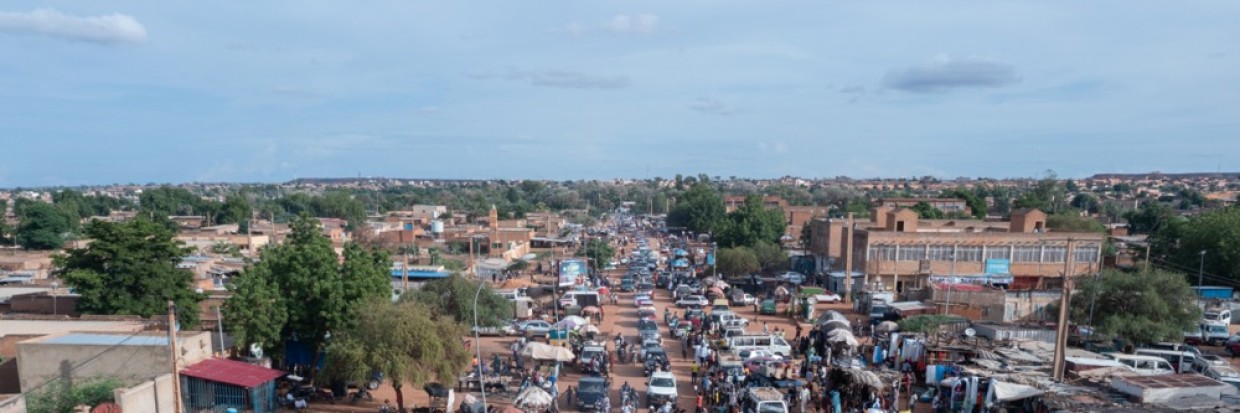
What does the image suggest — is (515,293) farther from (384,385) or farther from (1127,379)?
(1127,379)

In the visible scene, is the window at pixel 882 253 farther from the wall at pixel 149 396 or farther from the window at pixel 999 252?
the wall at pixel 149 396

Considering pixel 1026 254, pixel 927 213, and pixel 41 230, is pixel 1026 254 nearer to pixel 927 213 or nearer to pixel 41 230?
pixel 927 213

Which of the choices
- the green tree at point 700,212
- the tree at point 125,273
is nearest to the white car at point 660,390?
the tree at point 125,273

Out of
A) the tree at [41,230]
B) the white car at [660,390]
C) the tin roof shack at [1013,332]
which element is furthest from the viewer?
the tree at [41,230]

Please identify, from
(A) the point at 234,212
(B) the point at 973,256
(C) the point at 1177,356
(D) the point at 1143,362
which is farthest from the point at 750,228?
(A) the point at 234,212

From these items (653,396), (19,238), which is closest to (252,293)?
(653,396)

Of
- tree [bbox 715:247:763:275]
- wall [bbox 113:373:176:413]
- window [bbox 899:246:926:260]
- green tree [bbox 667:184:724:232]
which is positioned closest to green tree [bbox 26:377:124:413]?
wall [bbox 113:373:176:413]
